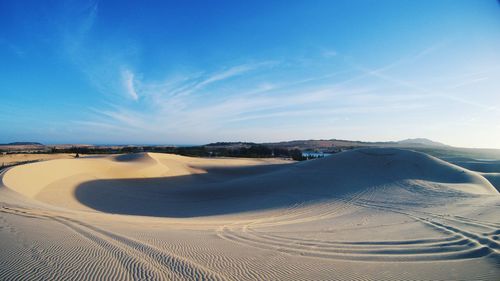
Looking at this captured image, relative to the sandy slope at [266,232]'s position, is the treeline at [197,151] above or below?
above

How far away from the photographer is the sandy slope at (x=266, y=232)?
16.9 feet

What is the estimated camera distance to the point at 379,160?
76.0 ft

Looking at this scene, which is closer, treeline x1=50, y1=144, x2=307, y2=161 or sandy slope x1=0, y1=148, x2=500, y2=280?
sandy slope x1=0, y1=148, x2=500, y2=280

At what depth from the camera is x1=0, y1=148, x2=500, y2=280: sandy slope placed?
5152 millimetres

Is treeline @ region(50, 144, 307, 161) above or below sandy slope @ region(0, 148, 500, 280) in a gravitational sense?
above

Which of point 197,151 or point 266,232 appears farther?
point 197,151

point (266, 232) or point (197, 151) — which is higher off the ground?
point (197, 151)

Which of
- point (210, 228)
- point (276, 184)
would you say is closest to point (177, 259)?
point (210, 228)

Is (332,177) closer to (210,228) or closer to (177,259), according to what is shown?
(210,228)

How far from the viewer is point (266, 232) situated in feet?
28.2

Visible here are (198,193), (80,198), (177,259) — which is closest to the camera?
(177,259)

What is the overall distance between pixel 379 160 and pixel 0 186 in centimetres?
2454

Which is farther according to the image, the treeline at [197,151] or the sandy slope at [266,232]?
the treeline at [197,151]

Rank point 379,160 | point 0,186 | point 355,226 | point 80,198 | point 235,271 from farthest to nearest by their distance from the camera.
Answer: point 379,160
point 80,198
point 0,186
point 355,226
point 235,271
